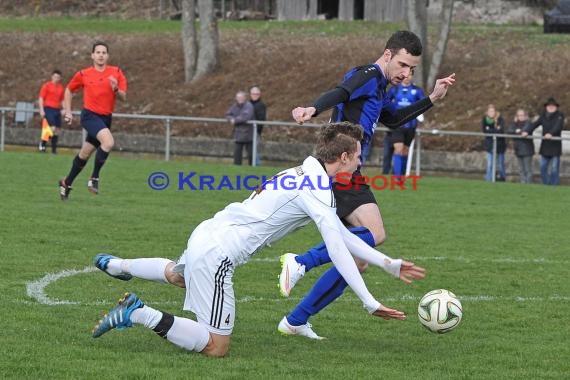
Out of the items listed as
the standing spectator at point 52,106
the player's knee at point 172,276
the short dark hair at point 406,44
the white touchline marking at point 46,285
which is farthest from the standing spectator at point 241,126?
the player's knee at point 172,276

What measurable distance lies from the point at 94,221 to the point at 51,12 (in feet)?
121

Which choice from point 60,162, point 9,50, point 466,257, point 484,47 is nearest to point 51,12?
point 9,50

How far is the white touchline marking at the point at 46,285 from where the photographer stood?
877 centimetres

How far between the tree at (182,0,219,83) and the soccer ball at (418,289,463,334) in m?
26.4

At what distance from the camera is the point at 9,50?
1629 inches

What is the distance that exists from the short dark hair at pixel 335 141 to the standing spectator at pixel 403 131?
13.8 meters

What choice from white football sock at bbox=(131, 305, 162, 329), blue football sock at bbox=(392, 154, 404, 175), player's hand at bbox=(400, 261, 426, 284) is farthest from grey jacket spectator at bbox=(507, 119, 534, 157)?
white football sock at bbox=(131, 305, 162, 329)

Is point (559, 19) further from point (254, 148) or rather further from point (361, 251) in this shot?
point (361, 251)

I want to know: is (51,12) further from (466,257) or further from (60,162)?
(466,257)

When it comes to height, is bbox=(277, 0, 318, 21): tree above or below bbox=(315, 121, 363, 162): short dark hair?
above

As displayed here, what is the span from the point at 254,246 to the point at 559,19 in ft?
101

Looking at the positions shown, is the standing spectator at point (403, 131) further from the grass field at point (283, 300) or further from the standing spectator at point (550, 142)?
the grass field at point (283, 300)

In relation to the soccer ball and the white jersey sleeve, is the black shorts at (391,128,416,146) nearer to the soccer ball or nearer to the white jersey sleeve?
the soccer ball

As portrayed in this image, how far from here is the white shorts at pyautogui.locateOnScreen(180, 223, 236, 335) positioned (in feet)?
23.1
